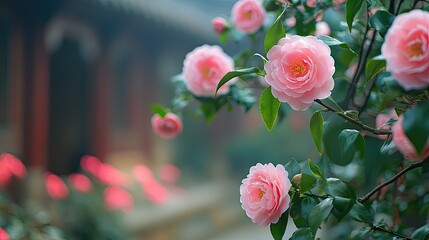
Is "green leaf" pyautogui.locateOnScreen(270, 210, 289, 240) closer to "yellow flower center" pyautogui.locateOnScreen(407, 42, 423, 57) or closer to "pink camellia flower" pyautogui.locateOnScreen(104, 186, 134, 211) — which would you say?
"yellow flower center" pyautogui.locateOnScreen(407, 42, 423, 57)

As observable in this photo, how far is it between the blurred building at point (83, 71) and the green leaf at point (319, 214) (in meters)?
3.13

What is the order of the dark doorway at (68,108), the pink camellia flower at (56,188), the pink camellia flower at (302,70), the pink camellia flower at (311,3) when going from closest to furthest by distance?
the pink camellia flower at (302,70)
the pink camellia flower at (311,3)
the pink camellia flower at (56,188)
the dark doorway at (68,108)

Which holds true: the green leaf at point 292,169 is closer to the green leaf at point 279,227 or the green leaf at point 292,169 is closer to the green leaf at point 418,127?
the green leaf at point 279,227

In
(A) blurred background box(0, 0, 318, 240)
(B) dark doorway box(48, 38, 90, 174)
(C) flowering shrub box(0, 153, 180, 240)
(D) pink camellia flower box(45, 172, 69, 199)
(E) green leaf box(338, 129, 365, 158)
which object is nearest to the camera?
(E) green leaf box(338, 129, 365, 158)

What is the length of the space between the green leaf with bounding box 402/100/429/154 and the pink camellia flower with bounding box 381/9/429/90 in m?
0.03

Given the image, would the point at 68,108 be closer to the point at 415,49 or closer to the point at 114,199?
the point at 114,199

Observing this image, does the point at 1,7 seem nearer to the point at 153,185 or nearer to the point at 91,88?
the point at 91,88

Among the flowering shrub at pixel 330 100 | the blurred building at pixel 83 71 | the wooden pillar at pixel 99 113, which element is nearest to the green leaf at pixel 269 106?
the flowering shrub at pixel 330 100

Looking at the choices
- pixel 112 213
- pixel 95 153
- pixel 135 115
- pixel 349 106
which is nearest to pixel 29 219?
pixel 112 213

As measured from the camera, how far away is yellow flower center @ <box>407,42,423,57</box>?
553mm

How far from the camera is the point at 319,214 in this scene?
73cm

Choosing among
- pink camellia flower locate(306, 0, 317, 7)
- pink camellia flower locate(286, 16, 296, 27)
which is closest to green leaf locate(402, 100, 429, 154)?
pink camellia flower locate(306, 0, 317, 7)

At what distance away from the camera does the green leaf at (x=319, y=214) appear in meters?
0.73

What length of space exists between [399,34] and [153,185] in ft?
12.6
